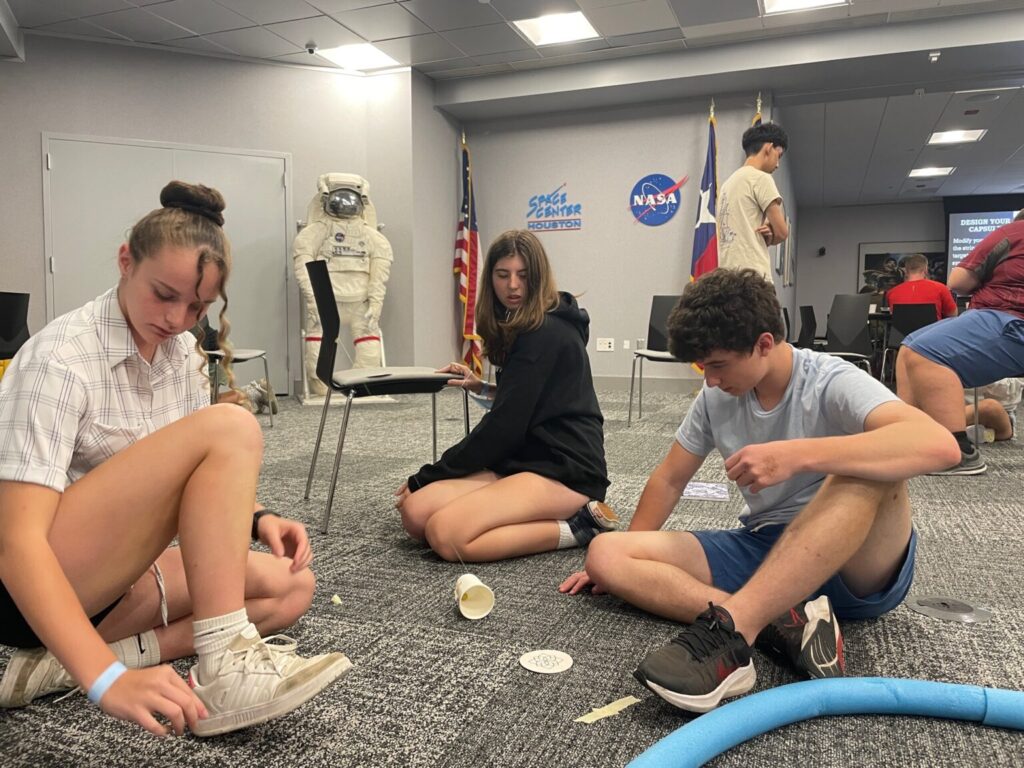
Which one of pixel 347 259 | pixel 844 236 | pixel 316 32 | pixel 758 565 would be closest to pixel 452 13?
pixel 316 32

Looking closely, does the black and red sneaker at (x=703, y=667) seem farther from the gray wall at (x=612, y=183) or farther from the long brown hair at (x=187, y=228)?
the gray wall at (x=612, y=183)

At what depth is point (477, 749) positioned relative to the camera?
102cm

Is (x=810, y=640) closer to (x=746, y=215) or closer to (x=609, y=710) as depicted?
(x=609, y=710)

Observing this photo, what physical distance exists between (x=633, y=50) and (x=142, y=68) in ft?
11.9

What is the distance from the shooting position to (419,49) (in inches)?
216

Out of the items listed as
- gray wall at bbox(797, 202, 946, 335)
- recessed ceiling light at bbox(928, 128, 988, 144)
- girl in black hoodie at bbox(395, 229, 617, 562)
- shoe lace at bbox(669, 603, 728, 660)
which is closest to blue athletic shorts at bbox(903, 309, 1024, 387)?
girl in black hoodie at bbox(395, 229, 617, 562)

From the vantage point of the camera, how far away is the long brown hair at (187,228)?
102 cm

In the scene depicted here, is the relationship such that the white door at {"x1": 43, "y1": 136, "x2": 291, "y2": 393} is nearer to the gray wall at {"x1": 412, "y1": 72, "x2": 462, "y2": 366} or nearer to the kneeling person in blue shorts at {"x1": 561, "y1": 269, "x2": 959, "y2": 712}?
the gray wall at {"x1": 412, "y1": 72, "x2": 462, "y2": 366}

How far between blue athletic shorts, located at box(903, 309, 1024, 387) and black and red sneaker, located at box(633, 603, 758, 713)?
2320mm

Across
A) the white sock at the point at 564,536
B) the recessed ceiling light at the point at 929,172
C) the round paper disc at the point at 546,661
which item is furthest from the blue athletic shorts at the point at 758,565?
the recessed ceiling light at the point at 929,172

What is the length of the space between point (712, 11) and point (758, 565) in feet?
14.4

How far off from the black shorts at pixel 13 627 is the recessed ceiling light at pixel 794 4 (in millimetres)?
5102

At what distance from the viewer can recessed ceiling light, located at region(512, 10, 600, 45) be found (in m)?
5.02

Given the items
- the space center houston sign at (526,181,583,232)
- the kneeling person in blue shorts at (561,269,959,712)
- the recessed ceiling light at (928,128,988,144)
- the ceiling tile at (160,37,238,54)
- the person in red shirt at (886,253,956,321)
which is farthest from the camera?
the recessed ceiling light at (928,128,988,144)
